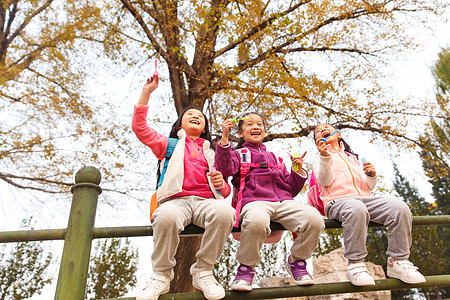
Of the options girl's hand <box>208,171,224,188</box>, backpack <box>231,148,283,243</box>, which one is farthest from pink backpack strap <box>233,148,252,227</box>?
girl's hand <box>208,171,224,188</box>

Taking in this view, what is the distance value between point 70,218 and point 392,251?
6.07 feet

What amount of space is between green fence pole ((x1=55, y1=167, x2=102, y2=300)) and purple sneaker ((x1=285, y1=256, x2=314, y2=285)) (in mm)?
1114

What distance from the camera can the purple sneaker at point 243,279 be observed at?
1613mm

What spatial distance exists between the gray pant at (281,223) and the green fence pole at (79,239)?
81 cm

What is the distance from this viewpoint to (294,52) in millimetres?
7547

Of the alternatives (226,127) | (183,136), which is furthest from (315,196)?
(183,136)

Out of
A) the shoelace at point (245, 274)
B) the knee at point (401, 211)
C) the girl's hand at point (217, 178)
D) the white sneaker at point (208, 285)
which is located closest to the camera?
the white sneaker at point (208, 285)

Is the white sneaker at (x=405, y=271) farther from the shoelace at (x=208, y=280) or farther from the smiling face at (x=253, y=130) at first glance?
the smiling face at (x=253, y=130)

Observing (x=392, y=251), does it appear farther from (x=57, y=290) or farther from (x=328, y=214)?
(x=57, y=290)

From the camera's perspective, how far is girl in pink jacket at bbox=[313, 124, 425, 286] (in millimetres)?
1852

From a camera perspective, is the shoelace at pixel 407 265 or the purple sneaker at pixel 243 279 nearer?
the purple sneaker at pixel 243 279

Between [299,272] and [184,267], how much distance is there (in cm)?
307

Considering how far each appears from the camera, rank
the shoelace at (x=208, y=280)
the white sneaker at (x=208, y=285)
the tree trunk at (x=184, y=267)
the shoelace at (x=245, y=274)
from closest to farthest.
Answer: the white sneaker at (x=208, y=285) → the shoelace at (x=208, y=280) → the shoelace at (x=245, y=274) → the tree trunk at (x=184, y=267)

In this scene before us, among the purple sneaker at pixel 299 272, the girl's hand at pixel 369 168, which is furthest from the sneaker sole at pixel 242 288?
the girl's hand at pixel 369 168
